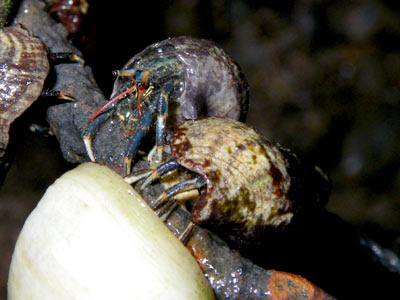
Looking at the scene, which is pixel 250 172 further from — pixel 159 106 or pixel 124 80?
pixel 124 80

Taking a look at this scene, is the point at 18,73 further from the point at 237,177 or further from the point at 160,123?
the point at 237,177

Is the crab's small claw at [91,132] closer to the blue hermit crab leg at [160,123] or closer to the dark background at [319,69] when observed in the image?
the blue hermit crab leg at [160,123]

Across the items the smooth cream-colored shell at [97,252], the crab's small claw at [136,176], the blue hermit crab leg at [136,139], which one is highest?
the blue hermit crab leg at [136,139]

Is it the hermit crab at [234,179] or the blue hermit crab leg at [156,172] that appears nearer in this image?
the hermit crab at [234,179]

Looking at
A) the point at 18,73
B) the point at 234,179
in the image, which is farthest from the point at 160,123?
the point at 18,73

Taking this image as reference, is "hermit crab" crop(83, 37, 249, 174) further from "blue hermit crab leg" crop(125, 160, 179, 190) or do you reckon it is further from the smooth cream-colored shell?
A: the smooth cream-colored shell

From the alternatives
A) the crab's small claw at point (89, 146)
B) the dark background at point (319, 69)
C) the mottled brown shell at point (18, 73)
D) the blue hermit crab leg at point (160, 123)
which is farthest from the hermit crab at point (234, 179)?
the dark background at point (319, 69)
